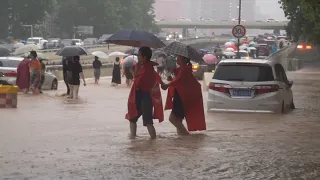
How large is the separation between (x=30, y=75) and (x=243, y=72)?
1212 cm

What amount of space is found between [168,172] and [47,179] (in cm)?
162

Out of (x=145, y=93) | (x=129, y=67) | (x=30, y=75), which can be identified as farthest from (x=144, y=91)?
(x=129, y=67)

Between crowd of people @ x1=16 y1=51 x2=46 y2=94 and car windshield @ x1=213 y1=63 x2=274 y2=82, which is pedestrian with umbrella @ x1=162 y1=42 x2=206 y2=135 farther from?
crowd of people @ x1=16 y1=51 x2=46 y2=94

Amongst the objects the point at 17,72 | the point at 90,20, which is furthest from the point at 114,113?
the point at 90,20

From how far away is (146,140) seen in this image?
48.4ft

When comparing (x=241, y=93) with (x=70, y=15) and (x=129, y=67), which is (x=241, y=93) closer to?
(x=129, y=67)

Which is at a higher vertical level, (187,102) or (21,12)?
(21,12)

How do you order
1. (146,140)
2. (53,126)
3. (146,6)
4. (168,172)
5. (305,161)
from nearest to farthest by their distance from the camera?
(168,172)
(305,161)
(146,140)
(53,126)
(146,6)

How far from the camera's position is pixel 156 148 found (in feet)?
44.3

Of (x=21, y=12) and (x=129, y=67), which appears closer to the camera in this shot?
(x=129, y=67)

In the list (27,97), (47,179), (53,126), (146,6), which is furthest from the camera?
(146,6)

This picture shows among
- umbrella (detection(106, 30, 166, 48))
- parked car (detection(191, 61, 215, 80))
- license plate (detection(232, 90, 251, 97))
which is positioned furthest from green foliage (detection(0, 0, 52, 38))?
license plate (detection(232, 90, 251, 97))

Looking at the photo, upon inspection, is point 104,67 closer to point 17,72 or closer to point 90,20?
point 17,72

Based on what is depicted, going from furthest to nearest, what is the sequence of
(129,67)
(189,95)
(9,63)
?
(129,67)
(9,63)
(189,95)
